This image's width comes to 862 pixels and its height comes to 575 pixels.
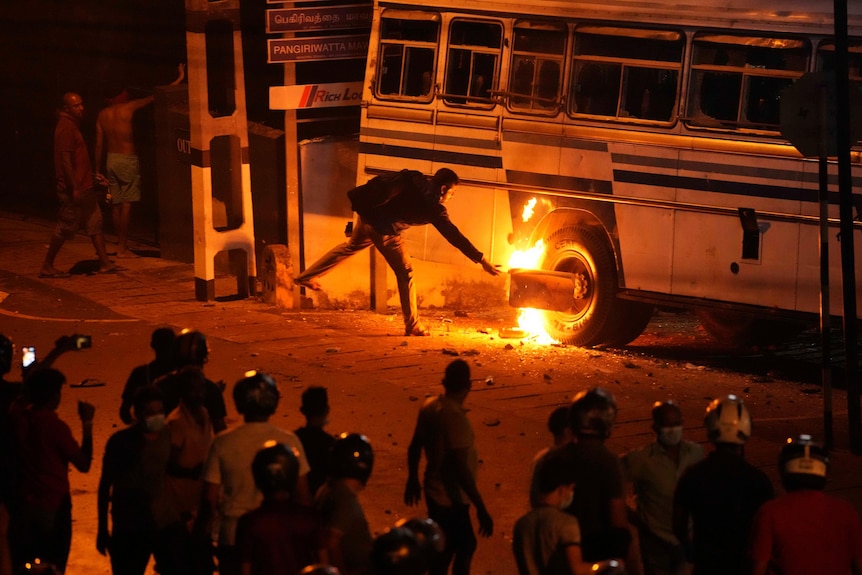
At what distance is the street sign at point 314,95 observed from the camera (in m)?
14.6

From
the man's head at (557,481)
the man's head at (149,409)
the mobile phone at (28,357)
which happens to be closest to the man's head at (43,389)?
the man's head at (149,409)

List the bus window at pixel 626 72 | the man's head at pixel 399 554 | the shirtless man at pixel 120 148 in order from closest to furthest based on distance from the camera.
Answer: the man's head at pixel 399 554, the bus window at pixel 626 72, the shirtless man at pixel 120 148

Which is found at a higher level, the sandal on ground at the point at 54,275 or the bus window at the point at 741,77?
the bus window at the point at 741,77

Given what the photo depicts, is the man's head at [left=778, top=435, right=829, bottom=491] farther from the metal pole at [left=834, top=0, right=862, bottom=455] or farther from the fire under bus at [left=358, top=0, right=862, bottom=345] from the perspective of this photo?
the fire under bus at [left=358, top=0, right=862, bottom=345]

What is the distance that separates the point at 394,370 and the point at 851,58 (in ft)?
15.1

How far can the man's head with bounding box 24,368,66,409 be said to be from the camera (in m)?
6.37

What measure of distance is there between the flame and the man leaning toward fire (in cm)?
26

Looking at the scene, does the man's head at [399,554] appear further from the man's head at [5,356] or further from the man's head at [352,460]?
the man's head at [5,356]

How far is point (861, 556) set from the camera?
202 inches

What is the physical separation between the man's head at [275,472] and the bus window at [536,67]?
8600 mm

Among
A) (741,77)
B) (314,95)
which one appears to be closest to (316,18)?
(314,95)

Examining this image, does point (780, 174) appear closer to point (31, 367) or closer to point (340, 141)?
point (340, 141)

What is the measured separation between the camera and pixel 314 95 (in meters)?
14.8

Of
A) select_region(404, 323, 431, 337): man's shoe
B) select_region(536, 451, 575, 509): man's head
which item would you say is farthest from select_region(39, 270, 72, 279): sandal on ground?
select_region(536, 451, 575, 509): man's head
